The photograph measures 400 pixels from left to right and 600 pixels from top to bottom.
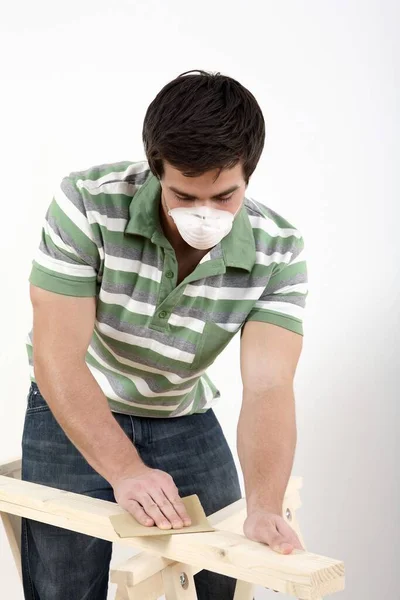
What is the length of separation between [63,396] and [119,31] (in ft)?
4.95

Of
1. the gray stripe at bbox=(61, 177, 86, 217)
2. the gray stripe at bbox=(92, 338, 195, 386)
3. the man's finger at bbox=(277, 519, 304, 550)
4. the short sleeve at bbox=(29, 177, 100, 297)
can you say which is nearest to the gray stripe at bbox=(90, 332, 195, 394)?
the gray stripe at bbox=(92, 338, 195, 386)

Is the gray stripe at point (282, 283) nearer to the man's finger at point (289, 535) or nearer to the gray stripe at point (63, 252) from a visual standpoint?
the gray stripe at point (63, 252)

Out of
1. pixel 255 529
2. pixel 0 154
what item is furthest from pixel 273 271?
pixel 0 154

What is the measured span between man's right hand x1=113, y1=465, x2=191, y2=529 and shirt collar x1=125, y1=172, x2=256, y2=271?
0.48 meters

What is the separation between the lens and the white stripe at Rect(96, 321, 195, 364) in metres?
1.85

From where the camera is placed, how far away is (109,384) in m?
1.98

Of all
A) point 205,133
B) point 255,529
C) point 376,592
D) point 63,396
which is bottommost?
point 376,592

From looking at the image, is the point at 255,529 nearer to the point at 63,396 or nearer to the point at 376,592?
the point at 63,396

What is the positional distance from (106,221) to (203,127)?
1.00ft

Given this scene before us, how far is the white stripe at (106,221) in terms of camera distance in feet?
5.75

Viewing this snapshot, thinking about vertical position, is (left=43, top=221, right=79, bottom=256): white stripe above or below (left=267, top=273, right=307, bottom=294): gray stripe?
above

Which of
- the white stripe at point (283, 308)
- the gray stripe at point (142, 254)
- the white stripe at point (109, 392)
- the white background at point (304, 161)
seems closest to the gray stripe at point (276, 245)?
the white stripe at point (283, 308)

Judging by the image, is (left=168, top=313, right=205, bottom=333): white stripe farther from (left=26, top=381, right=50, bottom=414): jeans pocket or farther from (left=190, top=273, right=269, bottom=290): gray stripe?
(left=26, top=381, right=50, bottom=414): jeans pocket

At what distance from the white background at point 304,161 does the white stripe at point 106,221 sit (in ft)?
3.45
